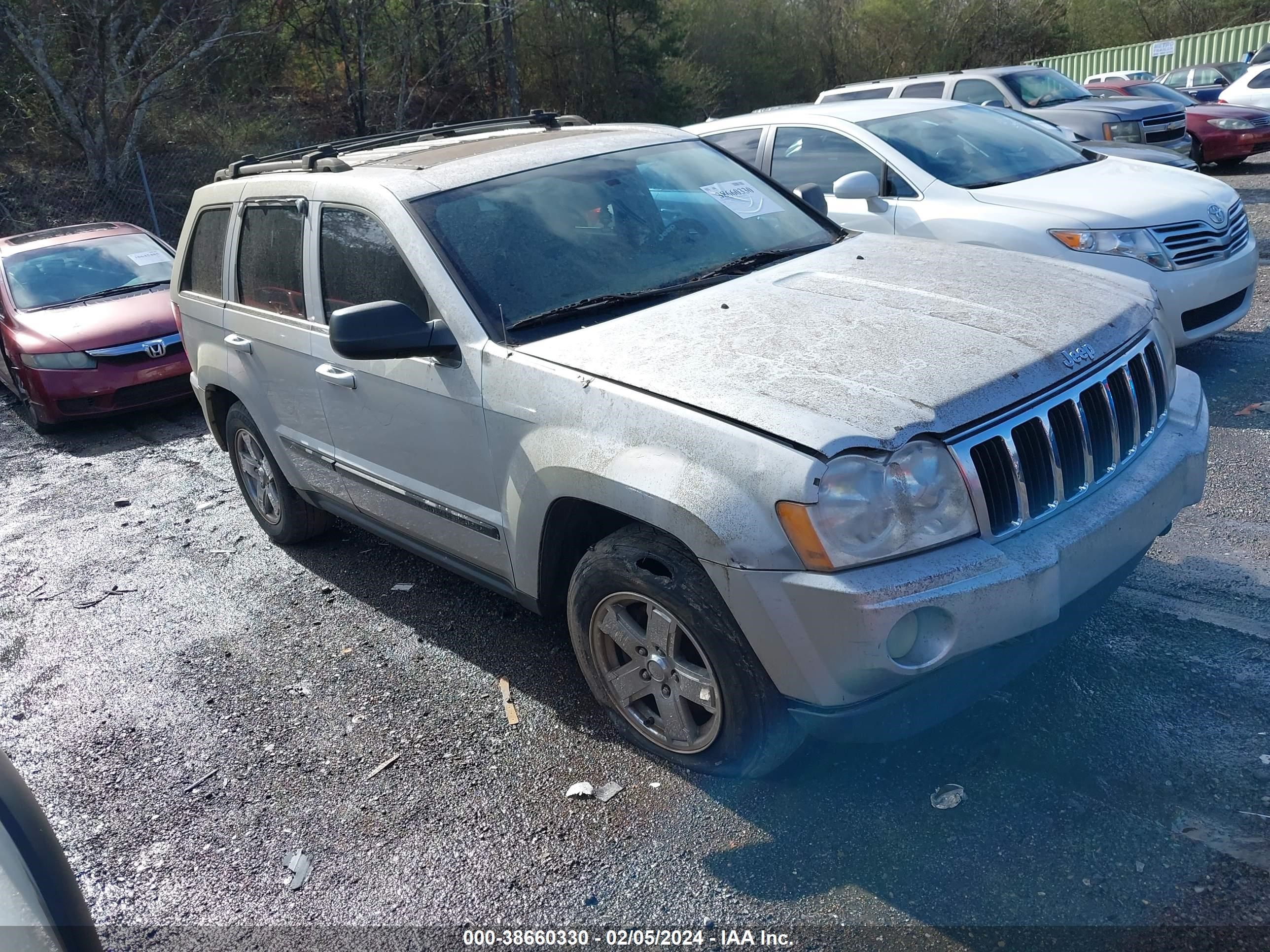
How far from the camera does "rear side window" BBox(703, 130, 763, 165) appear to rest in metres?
7.58

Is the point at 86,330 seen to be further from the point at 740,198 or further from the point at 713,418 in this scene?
the point at 713,418

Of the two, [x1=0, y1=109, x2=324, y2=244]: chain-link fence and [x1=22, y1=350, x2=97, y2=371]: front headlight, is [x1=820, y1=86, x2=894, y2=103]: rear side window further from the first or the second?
[x1=0, y1=109, x2=324, y2=244]: chain-link fence

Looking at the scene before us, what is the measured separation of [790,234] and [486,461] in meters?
1.67

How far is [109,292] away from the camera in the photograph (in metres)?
9.34

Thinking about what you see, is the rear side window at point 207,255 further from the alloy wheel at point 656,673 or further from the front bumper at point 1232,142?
the front bumper at point 1232,142

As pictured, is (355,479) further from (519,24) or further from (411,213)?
(519,24)

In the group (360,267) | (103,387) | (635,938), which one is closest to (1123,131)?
(360,267)

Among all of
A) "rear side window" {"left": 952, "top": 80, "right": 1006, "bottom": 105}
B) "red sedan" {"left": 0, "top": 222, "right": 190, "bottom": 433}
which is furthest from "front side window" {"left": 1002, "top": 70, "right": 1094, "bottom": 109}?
"red sedan" {"left": 0, "top": 222, "right": 190, "bottom": 433}

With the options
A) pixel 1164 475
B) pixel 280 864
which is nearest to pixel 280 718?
pixel 280 864

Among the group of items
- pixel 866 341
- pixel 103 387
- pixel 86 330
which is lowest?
pixel 103 387

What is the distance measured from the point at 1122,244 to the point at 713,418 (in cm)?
411

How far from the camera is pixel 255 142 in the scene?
19797 millimetres

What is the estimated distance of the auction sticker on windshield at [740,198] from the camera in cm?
425

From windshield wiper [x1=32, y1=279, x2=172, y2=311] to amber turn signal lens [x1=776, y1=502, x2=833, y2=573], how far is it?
804 centimetres
